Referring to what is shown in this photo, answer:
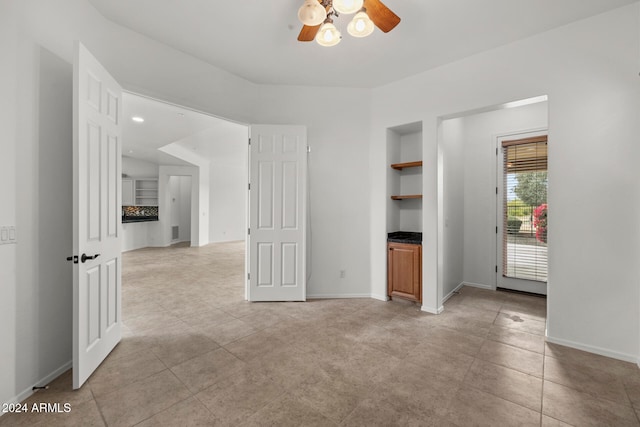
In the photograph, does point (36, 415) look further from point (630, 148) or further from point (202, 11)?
point (630, 148)

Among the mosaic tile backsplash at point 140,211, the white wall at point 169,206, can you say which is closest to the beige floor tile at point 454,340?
the white wall at point 169,206

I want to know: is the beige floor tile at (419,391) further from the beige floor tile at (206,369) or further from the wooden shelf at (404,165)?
the wooden shelf at (404,165)

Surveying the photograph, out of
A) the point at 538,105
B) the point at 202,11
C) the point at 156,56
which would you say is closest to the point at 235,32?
the point at 202,11

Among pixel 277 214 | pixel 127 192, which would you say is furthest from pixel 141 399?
pixel 127 192

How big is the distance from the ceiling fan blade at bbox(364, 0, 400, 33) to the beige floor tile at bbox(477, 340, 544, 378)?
112 inches

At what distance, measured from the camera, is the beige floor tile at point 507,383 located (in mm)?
1851

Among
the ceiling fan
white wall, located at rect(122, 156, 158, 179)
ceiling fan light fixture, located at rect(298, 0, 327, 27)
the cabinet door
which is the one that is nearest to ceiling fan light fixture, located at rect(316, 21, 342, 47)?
the ceiling fan

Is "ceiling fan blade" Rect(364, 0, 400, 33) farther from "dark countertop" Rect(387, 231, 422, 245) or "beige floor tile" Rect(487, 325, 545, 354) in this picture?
"beige floor tile" Rect(487, 325, 545, 354)

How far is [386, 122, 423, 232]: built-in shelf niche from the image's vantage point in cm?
398

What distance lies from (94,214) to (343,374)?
230 cm

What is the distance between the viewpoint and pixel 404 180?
Answer: 14.1 ft

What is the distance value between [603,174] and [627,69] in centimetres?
90

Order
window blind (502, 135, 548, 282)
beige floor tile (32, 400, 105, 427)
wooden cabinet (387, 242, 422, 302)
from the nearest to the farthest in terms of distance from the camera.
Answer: beige floor tile (32, 400, 105, 427)
wooden cabinet (387, 242, 422, 302)
window blind (502, 135, 548, 282)

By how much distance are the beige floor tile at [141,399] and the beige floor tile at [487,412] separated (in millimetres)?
1798
